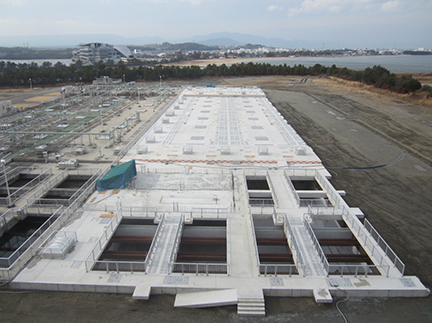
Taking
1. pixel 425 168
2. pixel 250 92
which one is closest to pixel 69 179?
pixel 425 168

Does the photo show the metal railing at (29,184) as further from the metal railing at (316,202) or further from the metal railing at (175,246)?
the metal railing at (316,202)

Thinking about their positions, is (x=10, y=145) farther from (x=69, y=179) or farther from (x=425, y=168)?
(x=425, y=168)

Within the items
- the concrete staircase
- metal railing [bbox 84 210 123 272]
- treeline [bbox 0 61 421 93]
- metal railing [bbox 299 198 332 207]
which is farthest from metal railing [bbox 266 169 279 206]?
treeline [bbox 0 61 421 93]

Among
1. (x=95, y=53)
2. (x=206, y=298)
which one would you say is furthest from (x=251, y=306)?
(x=95, y=53)

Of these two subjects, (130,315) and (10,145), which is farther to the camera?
(10,145)

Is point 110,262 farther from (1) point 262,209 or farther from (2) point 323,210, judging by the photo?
(2) point 323,210

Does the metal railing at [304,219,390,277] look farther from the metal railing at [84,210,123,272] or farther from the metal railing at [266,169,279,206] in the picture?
the metal railing at [84,210,123,272]

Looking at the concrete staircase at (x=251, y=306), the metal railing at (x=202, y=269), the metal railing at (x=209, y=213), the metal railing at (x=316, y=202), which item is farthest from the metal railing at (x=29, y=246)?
the metal railing at (x=316, y=202)
